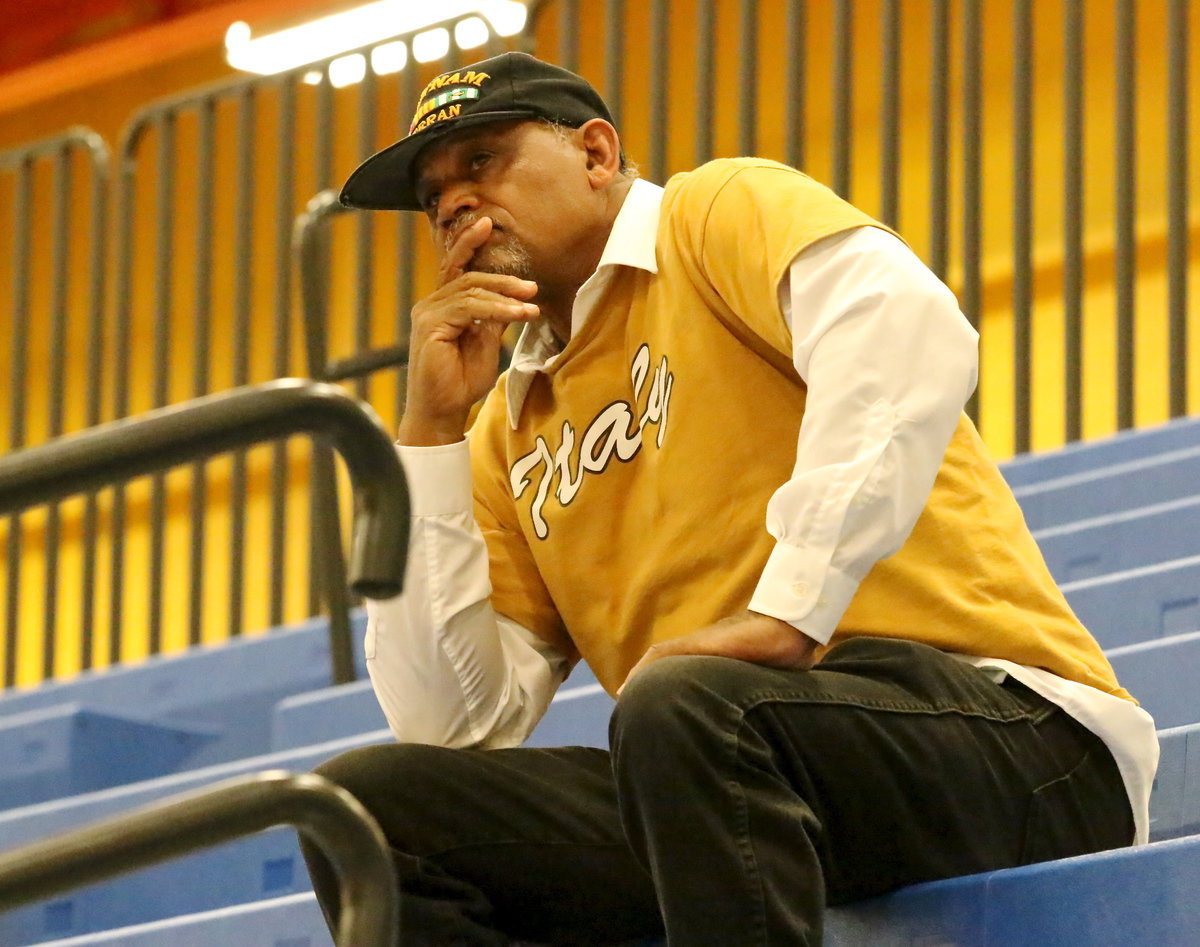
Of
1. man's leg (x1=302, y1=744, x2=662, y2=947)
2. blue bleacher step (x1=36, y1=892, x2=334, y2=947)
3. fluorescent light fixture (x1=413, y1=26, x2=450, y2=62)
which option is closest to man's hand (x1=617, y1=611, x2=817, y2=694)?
man's leg (x1=302, y1=744, x2=662, y2=947)

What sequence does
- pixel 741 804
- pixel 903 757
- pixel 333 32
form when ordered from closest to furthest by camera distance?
pixel 741 804, pixel 903 757, pixel 333 32

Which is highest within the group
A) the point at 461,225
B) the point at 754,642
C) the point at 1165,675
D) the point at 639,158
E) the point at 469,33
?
the point at 469,33

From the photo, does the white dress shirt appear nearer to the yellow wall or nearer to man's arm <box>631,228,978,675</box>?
man's arm <box>631,228,978,675</box>

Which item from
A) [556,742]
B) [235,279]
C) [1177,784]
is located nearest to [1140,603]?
[1177,784]

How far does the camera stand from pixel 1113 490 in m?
2.85

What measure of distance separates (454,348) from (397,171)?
167 millimetres

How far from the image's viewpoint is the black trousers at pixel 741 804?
1370 millimetres

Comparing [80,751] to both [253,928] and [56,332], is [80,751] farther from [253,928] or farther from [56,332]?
[56,332]

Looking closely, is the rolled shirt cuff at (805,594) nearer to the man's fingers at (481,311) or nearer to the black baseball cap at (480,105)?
the man's fingers at (481,311)

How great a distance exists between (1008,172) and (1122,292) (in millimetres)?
2025

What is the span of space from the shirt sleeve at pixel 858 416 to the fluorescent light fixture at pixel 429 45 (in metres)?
2.66

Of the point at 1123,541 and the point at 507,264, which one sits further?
the point at 1123,541

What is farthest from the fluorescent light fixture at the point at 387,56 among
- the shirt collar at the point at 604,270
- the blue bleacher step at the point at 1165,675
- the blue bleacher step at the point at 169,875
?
the blue bleacher step at the point at 1165,675

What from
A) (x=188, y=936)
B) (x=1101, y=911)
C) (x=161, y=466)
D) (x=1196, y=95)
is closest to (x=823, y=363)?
(x=1101, y=911)
